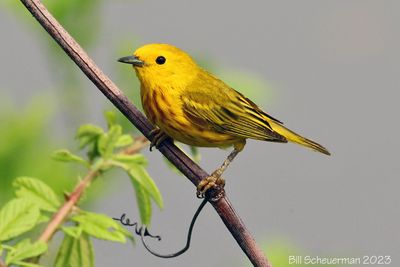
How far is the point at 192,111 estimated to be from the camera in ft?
8.29

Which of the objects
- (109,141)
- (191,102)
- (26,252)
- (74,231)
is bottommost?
(26,252)

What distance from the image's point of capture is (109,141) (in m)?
2.10

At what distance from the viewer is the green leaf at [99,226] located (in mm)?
1945

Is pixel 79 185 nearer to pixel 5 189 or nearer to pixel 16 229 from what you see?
pixel 16 229

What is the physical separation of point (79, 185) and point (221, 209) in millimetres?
481

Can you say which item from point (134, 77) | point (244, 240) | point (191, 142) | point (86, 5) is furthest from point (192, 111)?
point (244, 240)

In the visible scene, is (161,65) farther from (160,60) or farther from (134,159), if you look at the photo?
(134,159)

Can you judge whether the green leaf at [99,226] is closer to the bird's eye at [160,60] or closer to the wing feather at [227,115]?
the wing feather at [227,115]

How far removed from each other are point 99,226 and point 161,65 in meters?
0.72

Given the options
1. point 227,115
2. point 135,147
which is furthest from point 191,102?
point 135,147

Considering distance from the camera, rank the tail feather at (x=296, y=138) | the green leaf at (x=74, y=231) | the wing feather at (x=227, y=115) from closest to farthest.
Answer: the green leaf at (x=74, y=231), the wing feather at (x=227, y=115), the tail feather at (x=296, y=138)

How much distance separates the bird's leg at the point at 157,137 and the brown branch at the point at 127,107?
138mm

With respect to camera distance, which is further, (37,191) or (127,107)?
(37,191)

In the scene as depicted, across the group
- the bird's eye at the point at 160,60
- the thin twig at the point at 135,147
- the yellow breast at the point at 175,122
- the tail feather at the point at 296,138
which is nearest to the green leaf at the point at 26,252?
the thin twig at the point at 135,147
